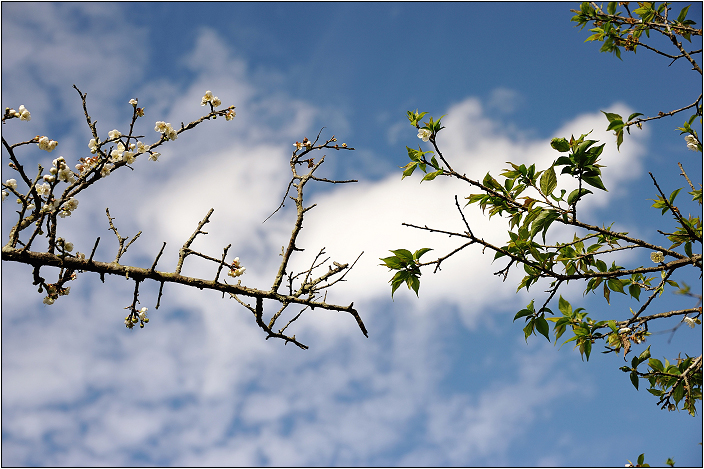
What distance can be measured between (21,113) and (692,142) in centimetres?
596

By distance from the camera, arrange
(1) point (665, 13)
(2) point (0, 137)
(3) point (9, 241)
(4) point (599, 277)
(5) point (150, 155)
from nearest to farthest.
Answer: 1. (2) point (0, 137)
2. (3) point (9, 241)
3. (4) point (599, 277)
4. (5) point (150, 155)
5. (1) point (665, 13)

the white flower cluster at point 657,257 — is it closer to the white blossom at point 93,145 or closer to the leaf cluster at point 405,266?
the leaf cluster at point 405,266

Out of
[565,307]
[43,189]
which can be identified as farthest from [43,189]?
[565,307]

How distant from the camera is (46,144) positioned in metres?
3.67

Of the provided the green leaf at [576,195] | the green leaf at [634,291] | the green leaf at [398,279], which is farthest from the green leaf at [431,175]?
the green leaf at [634,291]

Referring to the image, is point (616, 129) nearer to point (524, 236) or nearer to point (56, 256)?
point (524, 236)

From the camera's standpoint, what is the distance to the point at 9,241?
3471 millimetres

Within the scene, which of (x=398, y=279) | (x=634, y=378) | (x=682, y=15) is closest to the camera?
(x=398, y=279)

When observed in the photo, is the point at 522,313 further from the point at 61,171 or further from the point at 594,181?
the point at 61,171

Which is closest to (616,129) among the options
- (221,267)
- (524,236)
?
(524,236)

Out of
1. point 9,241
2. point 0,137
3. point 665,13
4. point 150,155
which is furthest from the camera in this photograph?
point 665,13

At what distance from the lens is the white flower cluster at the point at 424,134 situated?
3.96m

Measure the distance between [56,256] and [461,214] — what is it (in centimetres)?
329

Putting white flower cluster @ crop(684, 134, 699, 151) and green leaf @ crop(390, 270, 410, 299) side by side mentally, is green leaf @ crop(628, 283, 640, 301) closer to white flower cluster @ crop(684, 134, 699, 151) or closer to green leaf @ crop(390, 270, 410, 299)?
white flower cluster @ crop(684, 134, 699, 151)
